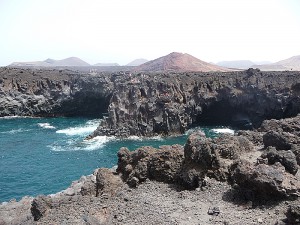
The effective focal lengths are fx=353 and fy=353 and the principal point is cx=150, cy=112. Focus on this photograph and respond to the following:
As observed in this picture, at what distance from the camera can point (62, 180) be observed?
49406mm

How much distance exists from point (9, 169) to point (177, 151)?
35.6 metres

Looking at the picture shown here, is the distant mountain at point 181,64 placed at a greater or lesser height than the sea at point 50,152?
greater

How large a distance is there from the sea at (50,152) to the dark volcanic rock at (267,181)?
28527 millimetres

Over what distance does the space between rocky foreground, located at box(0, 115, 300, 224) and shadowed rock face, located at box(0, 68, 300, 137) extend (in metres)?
48.5

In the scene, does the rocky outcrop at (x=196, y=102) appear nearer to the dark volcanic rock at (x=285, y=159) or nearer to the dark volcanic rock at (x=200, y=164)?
A: the dark volcanic rock at (x=200, y=164)

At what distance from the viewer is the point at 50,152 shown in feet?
211

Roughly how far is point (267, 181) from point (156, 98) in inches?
2408

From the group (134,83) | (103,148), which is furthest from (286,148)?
(134,83)

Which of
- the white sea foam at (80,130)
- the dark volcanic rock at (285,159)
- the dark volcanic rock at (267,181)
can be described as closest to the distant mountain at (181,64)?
the white sea foam at (80,130)

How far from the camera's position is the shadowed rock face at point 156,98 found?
8031 centimetres

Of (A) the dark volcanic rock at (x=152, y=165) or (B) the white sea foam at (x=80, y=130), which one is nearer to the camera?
(A) the dark volcanic rock at (x=152, y=165)

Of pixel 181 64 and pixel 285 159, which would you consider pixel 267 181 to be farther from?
pixel 181 64

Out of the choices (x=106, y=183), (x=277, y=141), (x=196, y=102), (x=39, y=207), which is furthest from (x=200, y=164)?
(x=196, y=102)

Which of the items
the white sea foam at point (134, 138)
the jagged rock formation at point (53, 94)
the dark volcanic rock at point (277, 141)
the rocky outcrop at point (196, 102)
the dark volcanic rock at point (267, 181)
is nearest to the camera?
the dark volcanic rock at point (267, 181)
